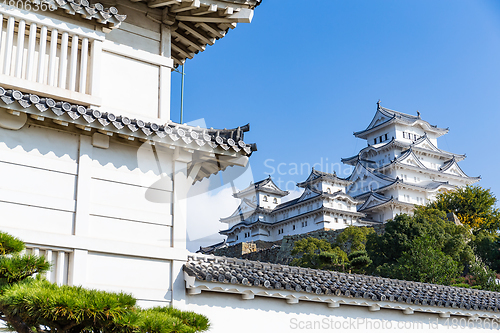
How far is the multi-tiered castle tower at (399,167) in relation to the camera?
50594mm

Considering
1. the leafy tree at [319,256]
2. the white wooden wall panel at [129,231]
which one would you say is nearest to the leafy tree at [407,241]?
the leafy tree at [319,256]

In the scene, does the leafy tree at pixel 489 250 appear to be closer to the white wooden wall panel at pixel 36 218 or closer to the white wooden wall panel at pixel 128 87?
the white wooden wall panel at pixel 128 87

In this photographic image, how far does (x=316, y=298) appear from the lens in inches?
375

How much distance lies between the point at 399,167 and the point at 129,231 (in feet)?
159

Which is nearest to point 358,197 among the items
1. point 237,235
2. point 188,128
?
point 237,235

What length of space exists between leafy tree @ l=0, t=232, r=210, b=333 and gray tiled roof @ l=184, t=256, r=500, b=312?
10.5 feet

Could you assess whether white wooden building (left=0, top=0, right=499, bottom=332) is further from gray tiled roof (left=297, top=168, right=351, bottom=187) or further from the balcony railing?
gray tiled roof (left=297, top=168, right=351, bottom=187)

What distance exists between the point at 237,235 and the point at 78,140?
4902 centimetres

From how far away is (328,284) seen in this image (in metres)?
10.1

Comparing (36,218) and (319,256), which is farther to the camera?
(319,256)

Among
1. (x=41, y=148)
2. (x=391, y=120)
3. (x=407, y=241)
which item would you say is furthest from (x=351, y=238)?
(x=41, y=148)

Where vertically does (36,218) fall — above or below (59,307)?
above

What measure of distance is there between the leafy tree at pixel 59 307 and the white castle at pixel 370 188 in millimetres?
43316

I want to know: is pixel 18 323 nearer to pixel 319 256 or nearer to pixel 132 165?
pixel 132 165
